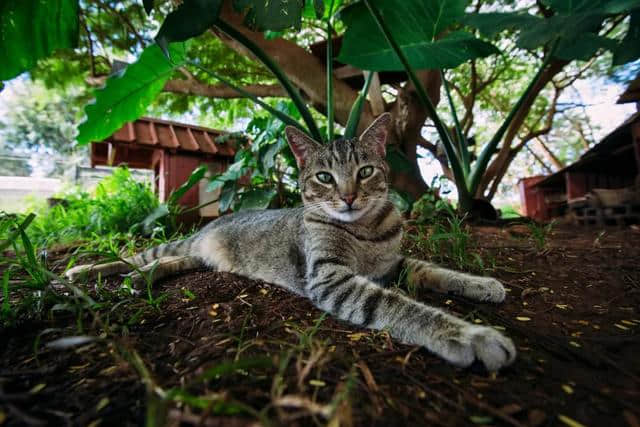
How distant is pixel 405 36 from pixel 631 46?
5.26ft

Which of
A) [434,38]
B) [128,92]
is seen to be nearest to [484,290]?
[434,38]

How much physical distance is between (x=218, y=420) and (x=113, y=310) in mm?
914

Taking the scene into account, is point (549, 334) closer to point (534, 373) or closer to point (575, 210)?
point (534, 373)

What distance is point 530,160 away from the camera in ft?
36.5

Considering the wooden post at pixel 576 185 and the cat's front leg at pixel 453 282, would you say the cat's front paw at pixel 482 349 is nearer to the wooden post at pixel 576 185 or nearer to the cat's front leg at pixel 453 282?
the cat's front leg at pixel 453 282

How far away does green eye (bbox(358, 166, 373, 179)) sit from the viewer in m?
1.81

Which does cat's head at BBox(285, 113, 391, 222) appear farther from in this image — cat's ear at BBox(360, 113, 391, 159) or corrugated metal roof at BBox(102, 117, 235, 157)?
corrugated metal roof at BBox(102, 117, 235, 157)

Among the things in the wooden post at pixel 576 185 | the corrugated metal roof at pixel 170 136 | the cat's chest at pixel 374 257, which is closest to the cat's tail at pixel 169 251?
the cat's chest at pixel 374 257

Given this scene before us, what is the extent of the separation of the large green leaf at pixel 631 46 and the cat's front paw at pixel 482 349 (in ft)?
8.41

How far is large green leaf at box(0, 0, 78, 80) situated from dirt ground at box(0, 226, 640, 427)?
1419 millimetres

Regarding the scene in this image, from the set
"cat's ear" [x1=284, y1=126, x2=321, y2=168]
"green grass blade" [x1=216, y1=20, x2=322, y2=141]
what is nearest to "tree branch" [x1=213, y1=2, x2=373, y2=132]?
"green grass blade" [x1=216, y1=20, x2=322, y2=141]

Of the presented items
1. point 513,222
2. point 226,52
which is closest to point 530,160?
point 513,222

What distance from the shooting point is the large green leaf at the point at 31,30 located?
160cm

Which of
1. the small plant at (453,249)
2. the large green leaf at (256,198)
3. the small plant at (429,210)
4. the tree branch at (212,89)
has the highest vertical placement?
the tree branch at (212,89)
